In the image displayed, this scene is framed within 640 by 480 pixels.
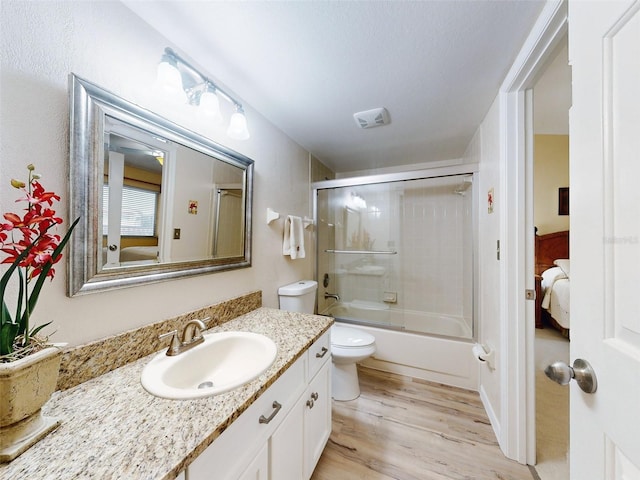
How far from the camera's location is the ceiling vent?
5.50 feet

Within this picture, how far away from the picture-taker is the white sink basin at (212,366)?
732mm

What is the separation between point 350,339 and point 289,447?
96 centimetres

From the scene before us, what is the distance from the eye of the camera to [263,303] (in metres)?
1.72

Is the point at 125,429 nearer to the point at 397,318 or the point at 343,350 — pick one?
the point at 343,350

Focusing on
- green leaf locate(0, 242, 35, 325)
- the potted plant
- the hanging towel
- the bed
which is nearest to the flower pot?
the potted plant

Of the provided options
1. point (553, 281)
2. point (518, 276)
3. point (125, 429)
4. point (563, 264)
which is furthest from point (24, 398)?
point (563, 264)

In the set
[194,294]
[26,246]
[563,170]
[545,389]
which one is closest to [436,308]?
[545,389]

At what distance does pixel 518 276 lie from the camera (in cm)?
126

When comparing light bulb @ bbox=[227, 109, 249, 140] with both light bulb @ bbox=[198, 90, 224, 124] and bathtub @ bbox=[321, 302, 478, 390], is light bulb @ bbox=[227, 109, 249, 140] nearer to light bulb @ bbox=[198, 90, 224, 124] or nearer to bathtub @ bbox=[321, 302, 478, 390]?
light bulb @ bbox=[198, 90, 224, 124]

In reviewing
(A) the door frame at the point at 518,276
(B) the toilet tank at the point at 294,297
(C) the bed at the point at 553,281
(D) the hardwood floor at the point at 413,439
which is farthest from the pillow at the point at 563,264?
(B) the toilet tank at the point at 294,297

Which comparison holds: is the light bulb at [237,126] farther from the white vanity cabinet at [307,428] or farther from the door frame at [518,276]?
the door frame at [518,276]

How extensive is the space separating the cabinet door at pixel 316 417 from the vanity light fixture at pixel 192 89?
1.41 meters

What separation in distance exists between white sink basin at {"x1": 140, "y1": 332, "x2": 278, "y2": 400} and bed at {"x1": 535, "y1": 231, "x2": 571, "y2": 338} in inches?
129

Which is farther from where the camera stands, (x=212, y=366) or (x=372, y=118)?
(x=372, y=118)
